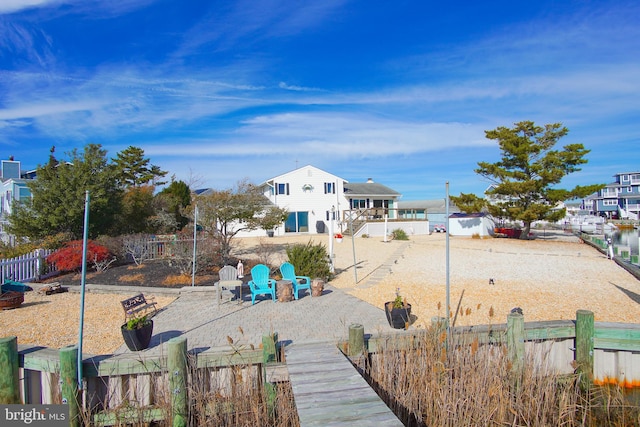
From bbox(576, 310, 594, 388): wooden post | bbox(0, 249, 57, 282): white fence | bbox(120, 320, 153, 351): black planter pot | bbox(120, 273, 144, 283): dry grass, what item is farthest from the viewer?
bbox(120, 273, 144, 283): dry grass

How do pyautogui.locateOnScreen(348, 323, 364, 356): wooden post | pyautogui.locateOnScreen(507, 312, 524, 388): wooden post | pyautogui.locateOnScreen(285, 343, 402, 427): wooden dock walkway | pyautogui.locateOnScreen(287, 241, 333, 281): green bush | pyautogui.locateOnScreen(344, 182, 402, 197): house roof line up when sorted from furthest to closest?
pyautogui.locateOnScreen(344, 182, 402, 197): house roof, pyautogui.locateOnScreen(287, 241, 333, 281): green bush, pyautogui.locateOnScreen(507, 312, 524, 388): wooden post, pyautogui.locateOnScreen(348, 323, 364, 356): wooden post, pyautogui.locateOnScreen(285, 343, 402, 427): wooden dock walkway

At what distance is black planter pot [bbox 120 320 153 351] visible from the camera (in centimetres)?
645

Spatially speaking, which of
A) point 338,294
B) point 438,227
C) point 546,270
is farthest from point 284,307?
point 438,227

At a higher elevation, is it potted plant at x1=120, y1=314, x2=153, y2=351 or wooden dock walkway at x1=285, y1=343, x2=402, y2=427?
wooden dock walkway at x1=285, y1=343, x2=402, y2=427

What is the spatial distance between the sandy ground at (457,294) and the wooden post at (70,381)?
288cm

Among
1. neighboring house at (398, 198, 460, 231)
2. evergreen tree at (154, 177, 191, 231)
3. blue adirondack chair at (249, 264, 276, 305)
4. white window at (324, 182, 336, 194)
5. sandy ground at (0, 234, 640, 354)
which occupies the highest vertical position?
white window at (324, 182, 336, 194)

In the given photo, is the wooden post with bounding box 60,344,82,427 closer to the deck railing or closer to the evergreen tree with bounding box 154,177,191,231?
the deck railing

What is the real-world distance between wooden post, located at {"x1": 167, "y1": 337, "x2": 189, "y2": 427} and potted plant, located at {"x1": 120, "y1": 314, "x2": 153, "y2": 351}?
2.72m

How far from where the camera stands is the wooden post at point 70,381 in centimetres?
405

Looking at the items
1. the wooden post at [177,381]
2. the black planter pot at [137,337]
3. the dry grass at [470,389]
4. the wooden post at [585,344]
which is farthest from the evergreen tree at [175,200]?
the wooden post at [585,344]

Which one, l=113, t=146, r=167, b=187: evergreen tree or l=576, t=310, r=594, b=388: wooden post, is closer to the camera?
l=576, t=310, r=594, b=388: wooden post

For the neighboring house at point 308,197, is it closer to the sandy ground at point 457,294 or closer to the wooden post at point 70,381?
the sandy ground at point 457,294

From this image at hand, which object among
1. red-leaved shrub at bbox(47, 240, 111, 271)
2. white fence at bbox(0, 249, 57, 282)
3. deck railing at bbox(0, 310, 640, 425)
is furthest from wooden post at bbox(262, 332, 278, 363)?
red-leaved shrub at bbox(47, 240, 111, 271)

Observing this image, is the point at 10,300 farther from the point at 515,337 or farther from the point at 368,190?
the point at 368,190
